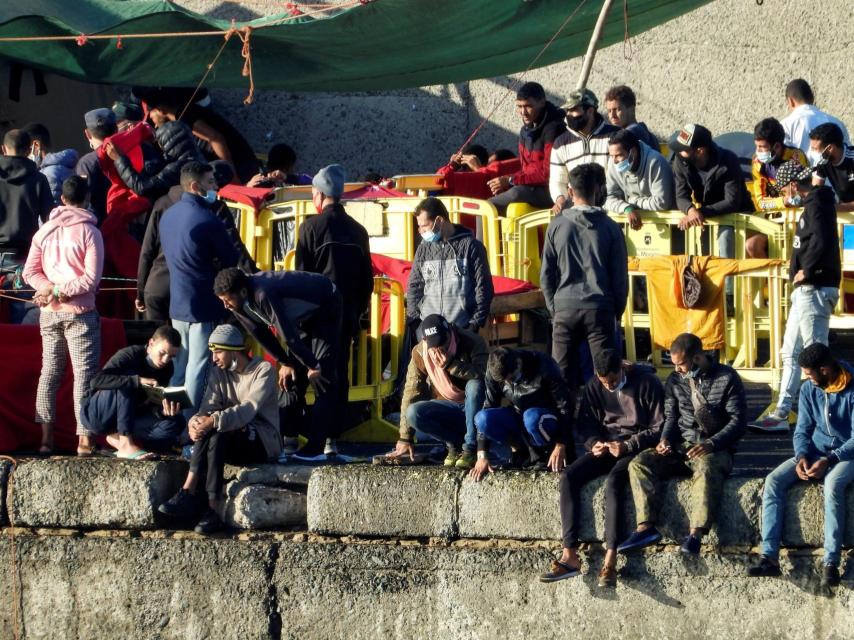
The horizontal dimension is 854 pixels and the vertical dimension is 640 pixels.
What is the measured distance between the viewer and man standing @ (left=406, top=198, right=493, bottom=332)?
30.8 feet

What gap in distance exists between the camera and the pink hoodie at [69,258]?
9.32 meters

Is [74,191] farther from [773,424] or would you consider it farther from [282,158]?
[773,424]

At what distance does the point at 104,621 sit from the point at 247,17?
692 cm

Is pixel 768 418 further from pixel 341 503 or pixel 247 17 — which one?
pixel 247 17

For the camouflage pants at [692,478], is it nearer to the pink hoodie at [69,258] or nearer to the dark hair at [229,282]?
the dark hair at [229,282]

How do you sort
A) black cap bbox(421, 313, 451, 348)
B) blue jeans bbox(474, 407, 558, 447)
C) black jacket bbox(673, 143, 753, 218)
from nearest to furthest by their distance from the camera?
blue jeans bbox(474, 407, 558, 447) < black cap bbox(421, 313, 451, 348) < black jacket bbox(673, 143, 753, 218)

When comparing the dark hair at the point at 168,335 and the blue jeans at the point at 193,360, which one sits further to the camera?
the blue jeans at the point at 193,360

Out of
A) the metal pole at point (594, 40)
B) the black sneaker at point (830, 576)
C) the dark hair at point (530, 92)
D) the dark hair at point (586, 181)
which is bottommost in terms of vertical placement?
the black sneaker at point (830, 576)

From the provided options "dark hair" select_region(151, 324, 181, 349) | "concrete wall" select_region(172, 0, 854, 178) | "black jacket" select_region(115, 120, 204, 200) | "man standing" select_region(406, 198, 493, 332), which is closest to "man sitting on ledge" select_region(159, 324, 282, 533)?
"dark hair" select_region(151, 324, 181, 349)

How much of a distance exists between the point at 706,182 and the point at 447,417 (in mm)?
2471

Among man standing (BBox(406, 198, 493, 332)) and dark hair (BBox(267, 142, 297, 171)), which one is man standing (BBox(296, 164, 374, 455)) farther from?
dark hair (BBox(267, 142, 297, 171))

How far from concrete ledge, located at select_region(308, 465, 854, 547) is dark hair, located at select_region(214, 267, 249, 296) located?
3.54 feet

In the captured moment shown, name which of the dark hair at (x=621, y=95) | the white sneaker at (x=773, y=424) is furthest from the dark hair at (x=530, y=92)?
the white sneaker at (x=773, y=424)

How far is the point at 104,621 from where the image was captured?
8883 millimetres
